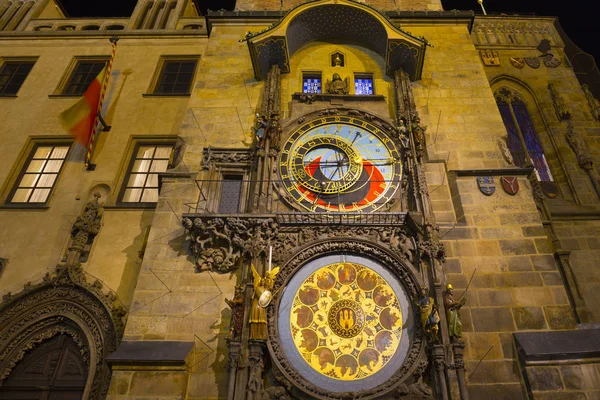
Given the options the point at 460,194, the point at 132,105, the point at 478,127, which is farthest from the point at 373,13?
the point at 132,105

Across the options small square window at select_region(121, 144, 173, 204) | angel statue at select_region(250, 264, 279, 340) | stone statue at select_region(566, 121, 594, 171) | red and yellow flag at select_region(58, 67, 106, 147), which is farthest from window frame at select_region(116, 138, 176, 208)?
stone statue at select_region(566, 121, 594, 171)

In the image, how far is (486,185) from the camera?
30.8ft

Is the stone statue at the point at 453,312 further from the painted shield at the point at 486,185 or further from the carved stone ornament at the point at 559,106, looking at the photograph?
the carved stone ornament at the point at 559,106

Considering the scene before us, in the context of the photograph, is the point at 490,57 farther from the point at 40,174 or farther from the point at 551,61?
the point at 40,174

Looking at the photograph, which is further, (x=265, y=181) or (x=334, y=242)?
(x=265, y=181)

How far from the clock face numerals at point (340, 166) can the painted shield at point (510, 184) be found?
2235mm

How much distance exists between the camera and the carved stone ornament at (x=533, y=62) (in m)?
14.9

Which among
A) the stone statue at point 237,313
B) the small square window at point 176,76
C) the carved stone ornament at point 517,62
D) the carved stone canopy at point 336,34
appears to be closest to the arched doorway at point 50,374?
the stone statue at point 237,313

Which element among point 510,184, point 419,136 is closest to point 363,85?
point 419,136

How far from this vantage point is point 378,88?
11.4 meters

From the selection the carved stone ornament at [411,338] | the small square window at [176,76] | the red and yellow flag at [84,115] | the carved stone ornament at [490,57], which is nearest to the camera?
the carved stone ornament at [411,338]

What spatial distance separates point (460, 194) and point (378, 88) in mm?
3770

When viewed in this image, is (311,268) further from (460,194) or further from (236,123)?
(236,123)

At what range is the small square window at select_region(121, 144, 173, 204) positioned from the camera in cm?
1156
